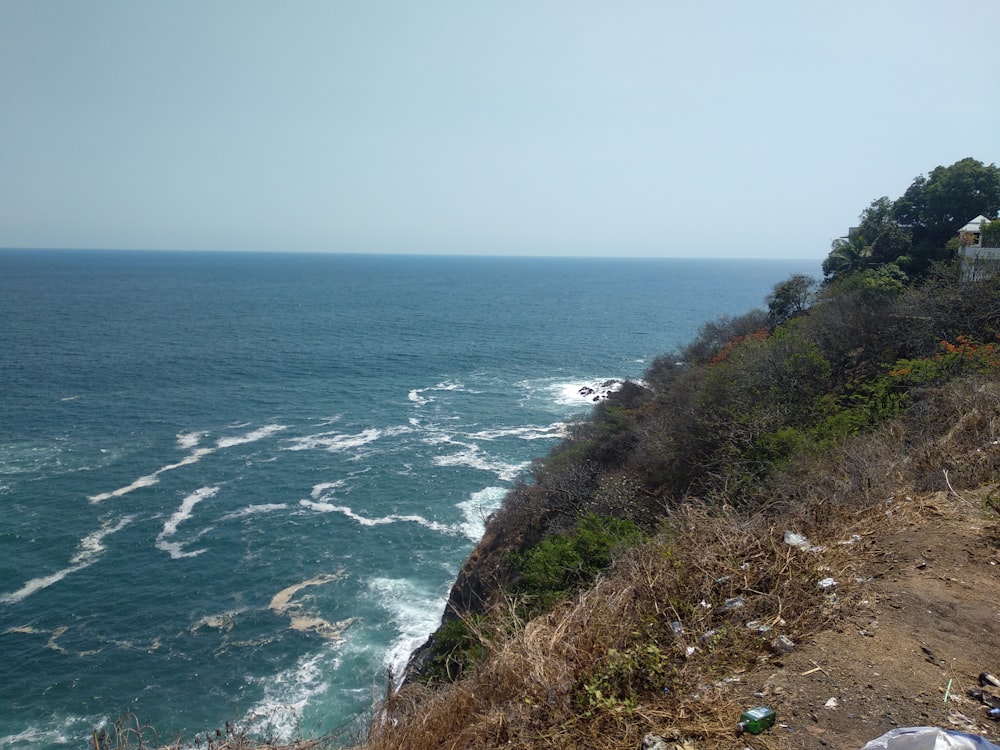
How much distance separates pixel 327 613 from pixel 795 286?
114 ft

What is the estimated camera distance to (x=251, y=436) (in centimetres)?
4203

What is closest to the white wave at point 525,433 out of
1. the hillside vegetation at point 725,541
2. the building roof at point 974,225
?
the hillside vegetation at point 725,541

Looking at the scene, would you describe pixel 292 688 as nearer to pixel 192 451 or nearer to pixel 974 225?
pixel 192 451

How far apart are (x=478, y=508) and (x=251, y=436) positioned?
1887 cm

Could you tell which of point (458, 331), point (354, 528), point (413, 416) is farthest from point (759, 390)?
point (458, 331)

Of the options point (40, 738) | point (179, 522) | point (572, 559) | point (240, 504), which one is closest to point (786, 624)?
point (572, 559)

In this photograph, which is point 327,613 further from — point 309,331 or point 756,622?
point 309,331

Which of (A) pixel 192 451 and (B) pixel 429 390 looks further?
(B) pixel 429 390

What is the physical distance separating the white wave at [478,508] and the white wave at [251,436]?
17.1m

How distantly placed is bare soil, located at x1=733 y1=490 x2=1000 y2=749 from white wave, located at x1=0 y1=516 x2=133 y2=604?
3009cm

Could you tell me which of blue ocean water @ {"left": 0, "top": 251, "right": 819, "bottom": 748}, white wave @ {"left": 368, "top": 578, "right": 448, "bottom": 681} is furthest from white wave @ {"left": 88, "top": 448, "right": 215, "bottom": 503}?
white wave @ {"left": 368, "top": 578, "right": 448, "bottom": 681}

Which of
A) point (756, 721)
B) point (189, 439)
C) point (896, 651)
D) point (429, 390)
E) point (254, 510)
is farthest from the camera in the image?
point (429, 390)

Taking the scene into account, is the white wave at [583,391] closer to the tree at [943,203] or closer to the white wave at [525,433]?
the white wave at [525,433]

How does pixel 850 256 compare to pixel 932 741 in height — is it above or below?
above
